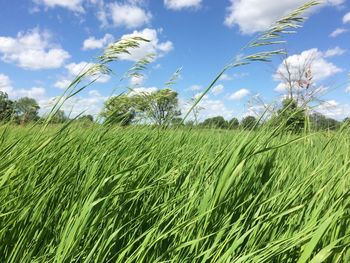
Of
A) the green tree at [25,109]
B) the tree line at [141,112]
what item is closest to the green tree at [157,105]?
the tree line at [141,112]

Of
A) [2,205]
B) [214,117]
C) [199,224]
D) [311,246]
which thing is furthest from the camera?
[214,117]

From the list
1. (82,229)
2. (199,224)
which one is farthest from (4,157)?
(199,224)

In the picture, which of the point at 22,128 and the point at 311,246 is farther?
the point at 22,128

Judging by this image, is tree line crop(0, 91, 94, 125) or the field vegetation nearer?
the field vegetation

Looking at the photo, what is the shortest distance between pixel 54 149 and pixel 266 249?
125 cm

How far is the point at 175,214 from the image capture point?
1229mm

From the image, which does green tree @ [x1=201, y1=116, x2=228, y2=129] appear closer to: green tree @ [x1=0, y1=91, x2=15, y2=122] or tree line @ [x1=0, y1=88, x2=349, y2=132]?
tree line @ [x1=0, y1=88, x2=349, y2=132]

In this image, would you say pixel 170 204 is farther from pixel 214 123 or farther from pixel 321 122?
pixel 214 123

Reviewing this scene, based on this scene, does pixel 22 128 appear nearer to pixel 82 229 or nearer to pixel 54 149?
pixel 54 149

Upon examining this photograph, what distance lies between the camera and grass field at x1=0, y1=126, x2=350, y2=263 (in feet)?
3.40

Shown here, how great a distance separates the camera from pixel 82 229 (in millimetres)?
1073

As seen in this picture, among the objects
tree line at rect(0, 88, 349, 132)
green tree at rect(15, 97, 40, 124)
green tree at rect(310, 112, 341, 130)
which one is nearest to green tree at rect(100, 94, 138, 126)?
tree line at rect(0, 88, 349, 132)

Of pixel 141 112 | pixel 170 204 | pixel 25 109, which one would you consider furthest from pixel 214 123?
pixel 170 204

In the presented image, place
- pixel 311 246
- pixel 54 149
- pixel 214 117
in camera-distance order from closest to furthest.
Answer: pixel 311 246, pixel 54 149, pixel 214 117
